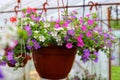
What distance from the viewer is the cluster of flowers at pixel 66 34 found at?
1257 millimetres

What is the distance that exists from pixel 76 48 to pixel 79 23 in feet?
0.52

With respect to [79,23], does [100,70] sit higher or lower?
lower

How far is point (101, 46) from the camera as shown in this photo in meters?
1.49

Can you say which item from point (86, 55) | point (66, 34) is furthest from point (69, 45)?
point (86, 55)

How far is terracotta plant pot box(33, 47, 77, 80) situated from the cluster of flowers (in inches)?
1.1

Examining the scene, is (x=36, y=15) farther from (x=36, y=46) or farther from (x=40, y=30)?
(x=36, y=46)

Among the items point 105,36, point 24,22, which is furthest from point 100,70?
point 24,22

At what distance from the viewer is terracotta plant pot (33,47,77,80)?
49.4 inches

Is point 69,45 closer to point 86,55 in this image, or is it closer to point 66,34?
point 66,34

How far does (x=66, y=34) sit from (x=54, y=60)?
0.12 metres

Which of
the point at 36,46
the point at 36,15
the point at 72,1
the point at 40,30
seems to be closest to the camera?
the point at 36,46

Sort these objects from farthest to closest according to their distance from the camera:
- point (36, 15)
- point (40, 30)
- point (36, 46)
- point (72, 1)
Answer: point (72, 1), point (36, 15), point (40, 30), point (36, 46)

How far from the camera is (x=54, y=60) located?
1.27 meters

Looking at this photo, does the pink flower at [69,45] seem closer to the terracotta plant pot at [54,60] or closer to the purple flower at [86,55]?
the terracotta plant pot at [54,60]
